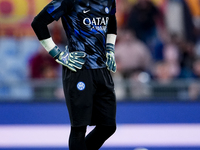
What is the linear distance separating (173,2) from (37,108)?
3.66 m

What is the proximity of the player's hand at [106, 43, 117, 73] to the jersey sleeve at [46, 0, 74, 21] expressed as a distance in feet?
1.83

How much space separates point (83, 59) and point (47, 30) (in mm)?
364

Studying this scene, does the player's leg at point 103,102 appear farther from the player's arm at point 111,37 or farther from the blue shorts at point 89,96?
the player's arm at point 111,37

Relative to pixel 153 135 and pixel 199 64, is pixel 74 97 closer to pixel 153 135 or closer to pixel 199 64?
pixel 153 135

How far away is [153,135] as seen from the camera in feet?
15.0

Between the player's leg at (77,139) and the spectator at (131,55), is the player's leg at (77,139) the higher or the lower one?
the lower one

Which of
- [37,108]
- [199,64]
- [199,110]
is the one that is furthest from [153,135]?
[199,64]

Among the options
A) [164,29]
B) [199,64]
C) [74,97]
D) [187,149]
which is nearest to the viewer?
[74,97]

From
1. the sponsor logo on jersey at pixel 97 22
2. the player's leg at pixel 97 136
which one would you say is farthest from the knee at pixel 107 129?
the sponsor logo on jersey at pixel 97 22

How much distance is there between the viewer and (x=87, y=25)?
3309 mm

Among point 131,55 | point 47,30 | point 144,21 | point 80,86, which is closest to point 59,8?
point 47,30

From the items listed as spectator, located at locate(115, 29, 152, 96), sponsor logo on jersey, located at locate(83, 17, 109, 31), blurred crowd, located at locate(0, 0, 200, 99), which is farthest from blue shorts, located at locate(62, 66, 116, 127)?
spectator, located at locate(115, 29, 152, 96)

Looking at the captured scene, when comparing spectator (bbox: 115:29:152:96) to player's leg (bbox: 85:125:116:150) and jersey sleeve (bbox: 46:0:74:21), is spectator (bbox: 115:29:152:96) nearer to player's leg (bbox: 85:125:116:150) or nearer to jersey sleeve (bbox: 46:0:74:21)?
player's leg (bbox: 85:125:116:150)

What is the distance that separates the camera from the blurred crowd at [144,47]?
6445mm
